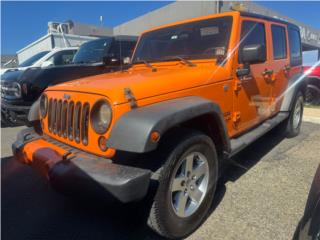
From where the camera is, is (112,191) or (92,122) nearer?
(112,191)

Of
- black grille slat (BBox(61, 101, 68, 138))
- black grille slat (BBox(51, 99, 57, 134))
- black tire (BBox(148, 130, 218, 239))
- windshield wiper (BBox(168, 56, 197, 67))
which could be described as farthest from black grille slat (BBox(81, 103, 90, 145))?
windshield wiper (BBox(168, 56, 197, 67))

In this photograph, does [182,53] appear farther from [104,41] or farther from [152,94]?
[104,41]

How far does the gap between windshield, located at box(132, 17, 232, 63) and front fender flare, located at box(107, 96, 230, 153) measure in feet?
3.90

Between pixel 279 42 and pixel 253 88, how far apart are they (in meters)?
1.37

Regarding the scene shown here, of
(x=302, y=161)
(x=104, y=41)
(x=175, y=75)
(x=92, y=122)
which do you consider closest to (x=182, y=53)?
(x=175, y=75)

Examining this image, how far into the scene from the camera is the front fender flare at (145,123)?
6.54ft

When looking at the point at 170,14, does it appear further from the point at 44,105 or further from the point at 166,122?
the point at 166,122

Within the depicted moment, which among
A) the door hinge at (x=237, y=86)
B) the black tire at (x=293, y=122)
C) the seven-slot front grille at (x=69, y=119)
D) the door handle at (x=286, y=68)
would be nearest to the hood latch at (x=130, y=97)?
the seven-slot front grille at (x=69, y=119)

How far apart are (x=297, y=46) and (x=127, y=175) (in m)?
4.76

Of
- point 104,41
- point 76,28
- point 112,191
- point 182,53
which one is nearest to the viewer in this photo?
point 112,191

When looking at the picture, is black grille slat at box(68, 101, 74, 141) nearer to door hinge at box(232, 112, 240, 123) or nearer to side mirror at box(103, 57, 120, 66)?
door hinge at box(232, 112, 240, 123)

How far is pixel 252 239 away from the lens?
8.05ft

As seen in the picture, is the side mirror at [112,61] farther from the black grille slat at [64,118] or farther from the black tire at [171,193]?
the black tire at [171,193]

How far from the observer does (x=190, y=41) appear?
3553 mm
